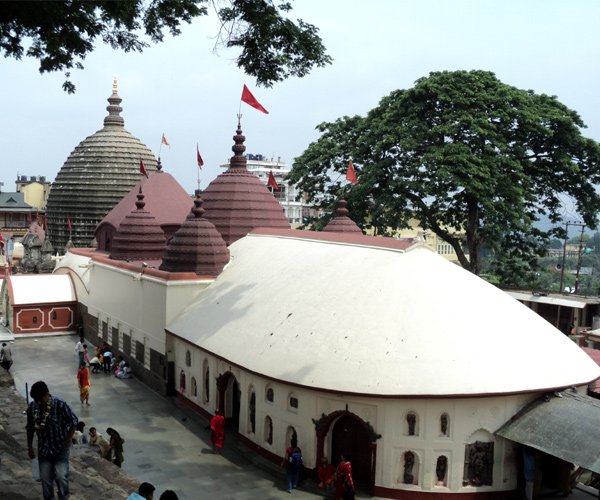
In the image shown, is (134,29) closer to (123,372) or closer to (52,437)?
(52,437)

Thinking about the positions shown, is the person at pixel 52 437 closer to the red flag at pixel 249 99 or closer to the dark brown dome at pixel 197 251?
the dark brown dome at pixel 197 251

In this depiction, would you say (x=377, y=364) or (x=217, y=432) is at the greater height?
(x=377, y=364)

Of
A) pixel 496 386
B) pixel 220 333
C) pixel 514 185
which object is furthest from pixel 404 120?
pixel 496 386

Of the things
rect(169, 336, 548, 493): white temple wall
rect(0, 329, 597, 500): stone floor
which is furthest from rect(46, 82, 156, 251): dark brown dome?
rect(169, 336, 548, 493): white temple wall

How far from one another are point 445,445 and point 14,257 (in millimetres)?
51124

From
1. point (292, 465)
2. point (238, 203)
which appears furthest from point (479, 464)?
point (238, 203)

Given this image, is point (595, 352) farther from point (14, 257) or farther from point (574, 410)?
point (14, 257)

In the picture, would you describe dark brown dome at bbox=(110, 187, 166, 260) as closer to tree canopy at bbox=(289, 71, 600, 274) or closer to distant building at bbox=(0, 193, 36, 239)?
tree canopy at bbox=(289, 71, 600, 274)

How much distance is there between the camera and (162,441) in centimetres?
1859

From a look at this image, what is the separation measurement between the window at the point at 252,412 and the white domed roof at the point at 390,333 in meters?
0.91

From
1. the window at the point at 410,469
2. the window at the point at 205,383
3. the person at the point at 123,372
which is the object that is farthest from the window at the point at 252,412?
the person at the point at 123,372

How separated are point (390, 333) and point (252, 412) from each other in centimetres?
447

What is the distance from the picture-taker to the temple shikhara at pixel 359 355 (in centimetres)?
1466

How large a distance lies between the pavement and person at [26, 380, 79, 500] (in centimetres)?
630
